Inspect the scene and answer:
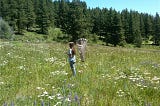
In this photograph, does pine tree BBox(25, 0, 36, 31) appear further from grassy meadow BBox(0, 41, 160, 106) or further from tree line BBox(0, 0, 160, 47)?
grassy meadow BBox(0, 41, 160, 106)

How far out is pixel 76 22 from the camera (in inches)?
3425

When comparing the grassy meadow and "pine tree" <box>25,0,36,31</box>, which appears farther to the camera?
"pine tree" <box>25,0,36,31</box>

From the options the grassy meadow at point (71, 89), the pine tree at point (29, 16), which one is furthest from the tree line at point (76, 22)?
the grassy meadow at point (71, 89)

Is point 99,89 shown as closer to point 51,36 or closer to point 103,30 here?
point 51,36

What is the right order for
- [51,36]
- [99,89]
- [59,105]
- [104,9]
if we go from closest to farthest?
[59,105], [99,89], [51,36], [104,9]

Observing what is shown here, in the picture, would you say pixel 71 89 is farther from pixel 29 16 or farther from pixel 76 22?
pixel 29 16

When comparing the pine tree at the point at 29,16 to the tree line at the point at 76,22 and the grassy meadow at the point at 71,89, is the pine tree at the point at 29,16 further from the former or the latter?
the grassy meadow at the point at 71,89

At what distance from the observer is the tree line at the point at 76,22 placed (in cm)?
9069

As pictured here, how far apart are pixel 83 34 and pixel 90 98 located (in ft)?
249

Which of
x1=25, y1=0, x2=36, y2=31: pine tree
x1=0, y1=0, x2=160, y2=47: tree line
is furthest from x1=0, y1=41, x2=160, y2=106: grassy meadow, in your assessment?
x1=25, y1=0, x2=36, y2=31: pine tree

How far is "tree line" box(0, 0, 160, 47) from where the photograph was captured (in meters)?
90.7

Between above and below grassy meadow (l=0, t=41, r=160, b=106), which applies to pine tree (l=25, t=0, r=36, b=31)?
above

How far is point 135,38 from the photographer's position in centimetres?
10888

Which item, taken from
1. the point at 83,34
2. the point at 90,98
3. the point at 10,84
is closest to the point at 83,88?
the point at 90,98
